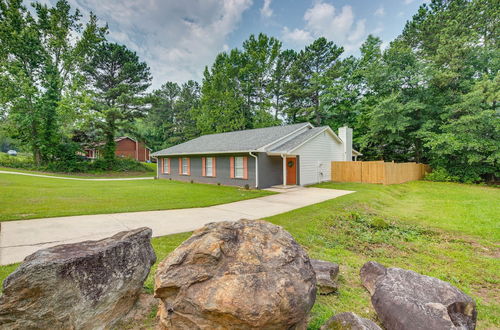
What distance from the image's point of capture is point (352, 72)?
26141mm

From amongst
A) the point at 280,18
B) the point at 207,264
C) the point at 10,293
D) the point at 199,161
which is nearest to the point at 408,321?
the point at 207,264

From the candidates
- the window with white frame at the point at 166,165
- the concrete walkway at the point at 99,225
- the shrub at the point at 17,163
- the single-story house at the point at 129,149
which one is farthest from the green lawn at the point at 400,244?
the single-story house at the point at 129,149

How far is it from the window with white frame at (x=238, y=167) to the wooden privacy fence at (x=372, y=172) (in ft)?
23.3

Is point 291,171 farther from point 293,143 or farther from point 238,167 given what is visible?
point 238,167

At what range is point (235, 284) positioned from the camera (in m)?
1.90

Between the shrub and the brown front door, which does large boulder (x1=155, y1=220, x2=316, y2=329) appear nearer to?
the brown front door

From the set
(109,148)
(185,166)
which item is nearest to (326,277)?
(185,166)

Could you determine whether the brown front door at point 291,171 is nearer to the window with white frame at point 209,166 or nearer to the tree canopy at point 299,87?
the window with white frame at point 209,166

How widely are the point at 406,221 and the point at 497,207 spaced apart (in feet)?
16.2

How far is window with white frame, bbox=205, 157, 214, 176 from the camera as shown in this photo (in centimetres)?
1598

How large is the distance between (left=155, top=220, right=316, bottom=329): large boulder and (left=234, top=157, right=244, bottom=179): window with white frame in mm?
11576

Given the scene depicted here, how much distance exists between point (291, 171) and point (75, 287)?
1303cm

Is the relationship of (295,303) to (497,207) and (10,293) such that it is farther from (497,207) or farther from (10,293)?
Result: (497,207)

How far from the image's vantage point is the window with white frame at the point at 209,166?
52.4 feet
